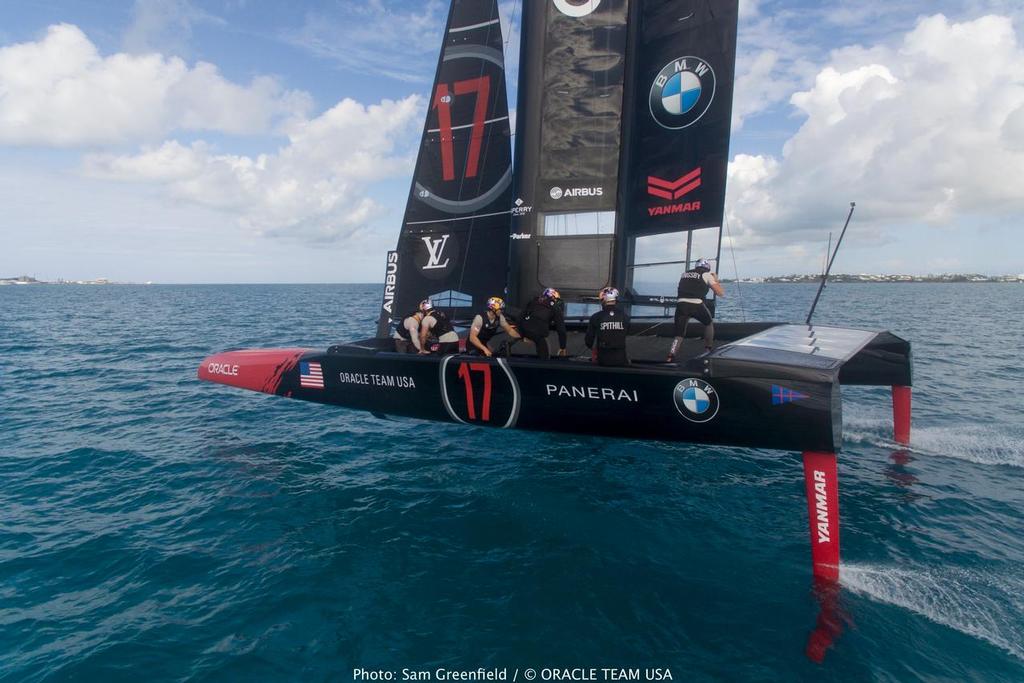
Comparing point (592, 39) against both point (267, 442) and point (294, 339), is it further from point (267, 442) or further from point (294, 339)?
point (294, 339)

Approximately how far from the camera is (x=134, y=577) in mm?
5312

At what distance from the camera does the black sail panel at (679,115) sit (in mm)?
7359

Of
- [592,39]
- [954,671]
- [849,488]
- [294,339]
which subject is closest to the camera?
[954,671]

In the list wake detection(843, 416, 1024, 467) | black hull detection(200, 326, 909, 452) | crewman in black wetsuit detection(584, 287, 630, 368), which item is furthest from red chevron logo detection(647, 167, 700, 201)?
wake detection(843, 416, 1024, 467)

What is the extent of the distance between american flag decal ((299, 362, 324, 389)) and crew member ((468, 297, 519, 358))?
2295mm

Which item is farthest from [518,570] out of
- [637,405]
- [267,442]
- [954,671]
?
[267,442]

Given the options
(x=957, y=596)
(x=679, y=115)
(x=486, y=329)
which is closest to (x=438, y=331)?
(x=486, y=329)

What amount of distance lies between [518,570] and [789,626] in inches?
95.7

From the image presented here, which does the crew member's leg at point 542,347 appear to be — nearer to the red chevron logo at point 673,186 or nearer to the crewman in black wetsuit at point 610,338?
the crewman in black wetsuit at point 610,338

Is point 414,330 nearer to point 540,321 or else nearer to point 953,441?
point 540,321

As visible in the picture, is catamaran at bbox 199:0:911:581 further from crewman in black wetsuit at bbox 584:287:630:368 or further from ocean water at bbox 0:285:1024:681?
ocean water at bbox 0:285:1024:681

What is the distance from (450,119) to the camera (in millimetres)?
9109

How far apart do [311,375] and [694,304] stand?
550cm

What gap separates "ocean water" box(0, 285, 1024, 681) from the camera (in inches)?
168
